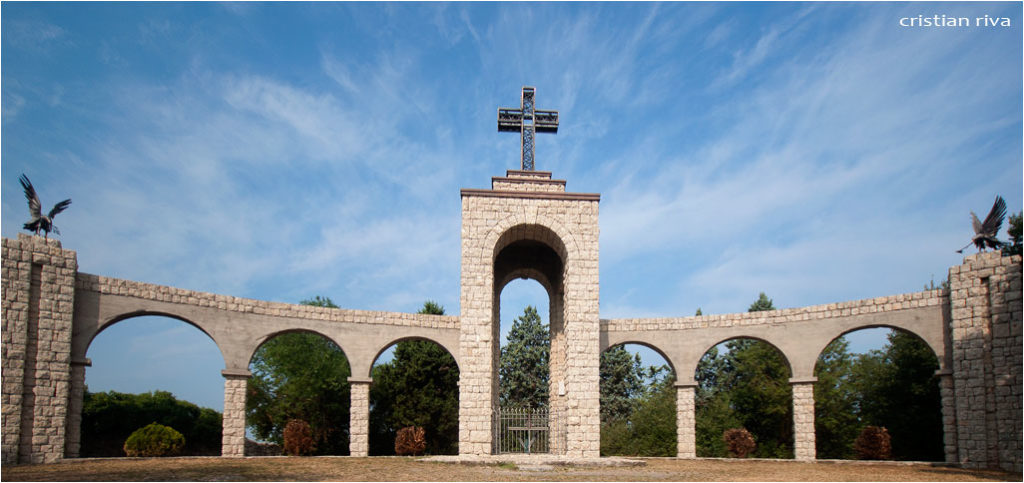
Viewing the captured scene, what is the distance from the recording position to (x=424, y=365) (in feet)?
97.6

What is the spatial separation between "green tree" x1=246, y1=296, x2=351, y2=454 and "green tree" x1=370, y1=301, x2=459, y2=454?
58.7 inches

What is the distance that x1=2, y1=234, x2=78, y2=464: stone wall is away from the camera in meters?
13.8

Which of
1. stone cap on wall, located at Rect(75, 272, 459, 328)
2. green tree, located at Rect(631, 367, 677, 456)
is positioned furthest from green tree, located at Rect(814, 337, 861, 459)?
stone cap on wall, located at Rect(75, 272, 459, 328)

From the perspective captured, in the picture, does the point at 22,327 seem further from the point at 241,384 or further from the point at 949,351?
the point at 949,351

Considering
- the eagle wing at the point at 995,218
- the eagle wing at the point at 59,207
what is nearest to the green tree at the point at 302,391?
the eagle wing at the point at 59,207

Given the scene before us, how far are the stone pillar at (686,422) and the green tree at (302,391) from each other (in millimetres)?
15132

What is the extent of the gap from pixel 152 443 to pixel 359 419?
15.8 feet

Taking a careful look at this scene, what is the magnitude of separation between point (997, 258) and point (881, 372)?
11.0 meters

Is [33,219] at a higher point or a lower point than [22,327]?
higher

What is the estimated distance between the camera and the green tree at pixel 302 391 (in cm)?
2961

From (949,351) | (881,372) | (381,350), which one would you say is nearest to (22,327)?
(381,350)

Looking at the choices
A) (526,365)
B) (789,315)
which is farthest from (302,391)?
(789,315)

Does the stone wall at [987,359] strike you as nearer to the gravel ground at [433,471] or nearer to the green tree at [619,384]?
the gravel ground at [433,471]

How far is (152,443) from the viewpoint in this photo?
1656 cm
